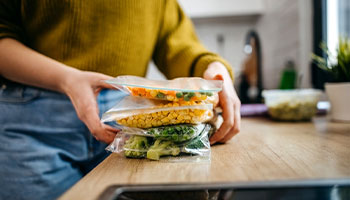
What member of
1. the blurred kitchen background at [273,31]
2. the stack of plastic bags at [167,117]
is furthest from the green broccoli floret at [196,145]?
the blurred kitchen background at [273,31]

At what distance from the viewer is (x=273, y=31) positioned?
2.18 m

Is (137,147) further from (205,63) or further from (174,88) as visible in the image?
(205,63)

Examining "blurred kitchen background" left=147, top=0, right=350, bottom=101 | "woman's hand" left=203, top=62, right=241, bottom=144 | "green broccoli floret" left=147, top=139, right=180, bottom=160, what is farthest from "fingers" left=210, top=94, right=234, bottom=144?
"blurred kitchen background" left=147, top=0, right=350, bottom=101

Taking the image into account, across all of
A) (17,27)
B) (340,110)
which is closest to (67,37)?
(17,27)

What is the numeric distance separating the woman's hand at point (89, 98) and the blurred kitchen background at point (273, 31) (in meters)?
0.80

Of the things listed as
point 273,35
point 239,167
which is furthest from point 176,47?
point 273,35

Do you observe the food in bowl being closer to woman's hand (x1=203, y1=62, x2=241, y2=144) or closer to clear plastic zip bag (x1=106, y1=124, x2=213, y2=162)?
woman's hand (x1=203, y1=62, x2=241, y2=144)

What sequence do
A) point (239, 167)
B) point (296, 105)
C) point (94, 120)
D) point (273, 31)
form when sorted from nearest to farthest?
point (239, 167) < point (94, 120) < point (296, 105) < point (273, 31)

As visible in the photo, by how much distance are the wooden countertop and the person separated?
0.09 m

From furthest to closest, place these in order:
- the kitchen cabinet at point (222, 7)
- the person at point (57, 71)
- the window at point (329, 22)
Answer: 1. the kitchen cabinet at point (222, 7)
2. the window at point (329, 22)
3. the person at point (57, 71)

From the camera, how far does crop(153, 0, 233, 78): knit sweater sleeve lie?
0.67 meters

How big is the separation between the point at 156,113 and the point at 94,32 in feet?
1.13

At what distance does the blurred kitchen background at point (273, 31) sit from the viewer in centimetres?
142

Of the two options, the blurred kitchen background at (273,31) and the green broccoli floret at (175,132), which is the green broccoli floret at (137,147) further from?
the blurred kitchen background at (273,31)
